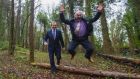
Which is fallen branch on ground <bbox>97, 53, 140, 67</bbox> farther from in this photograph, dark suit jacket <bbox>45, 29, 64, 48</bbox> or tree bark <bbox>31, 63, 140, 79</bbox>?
dark suit jacket <bbox>45, 29, 64, 48</bbox>

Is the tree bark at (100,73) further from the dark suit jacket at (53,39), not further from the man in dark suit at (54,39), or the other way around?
the dark suit jacket at (53,39)

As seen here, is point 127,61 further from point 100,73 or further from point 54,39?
point 54,39

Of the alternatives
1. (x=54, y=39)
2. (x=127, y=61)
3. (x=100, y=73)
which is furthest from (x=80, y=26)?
(x=127, y=61)

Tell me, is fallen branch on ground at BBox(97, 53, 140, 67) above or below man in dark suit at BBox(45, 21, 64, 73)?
below

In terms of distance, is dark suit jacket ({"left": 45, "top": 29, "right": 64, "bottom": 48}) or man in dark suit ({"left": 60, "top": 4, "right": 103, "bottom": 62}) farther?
dark suit jacket ({"left": 45, "top": 29, "right": 64, "bottom": 48})

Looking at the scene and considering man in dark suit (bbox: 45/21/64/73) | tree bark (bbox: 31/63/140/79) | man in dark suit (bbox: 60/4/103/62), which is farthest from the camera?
man in dark suit (bbox: 45/21/64/73)

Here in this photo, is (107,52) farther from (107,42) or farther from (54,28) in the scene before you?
(54,28)

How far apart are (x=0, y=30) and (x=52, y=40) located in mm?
29138

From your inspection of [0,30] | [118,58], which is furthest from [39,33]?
[118,58]

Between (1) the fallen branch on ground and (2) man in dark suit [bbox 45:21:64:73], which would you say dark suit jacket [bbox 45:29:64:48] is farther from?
(1) the fallen branch on ground

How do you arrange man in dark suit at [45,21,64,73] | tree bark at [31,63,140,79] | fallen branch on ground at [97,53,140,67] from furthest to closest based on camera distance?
fallen branch on ground at [97,53,140,67]
man in dark suit at [45,21,64,73]
tree bark at [31,63,140,79]

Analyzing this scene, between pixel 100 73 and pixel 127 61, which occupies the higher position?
pixel 100 73

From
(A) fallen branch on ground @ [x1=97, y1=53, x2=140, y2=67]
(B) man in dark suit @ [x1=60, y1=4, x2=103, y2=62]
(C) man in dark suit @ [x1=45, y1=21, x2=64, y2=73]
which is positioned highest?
(B) man in dark suit @ [x1=60, y1=4, x2=103, y2=62]

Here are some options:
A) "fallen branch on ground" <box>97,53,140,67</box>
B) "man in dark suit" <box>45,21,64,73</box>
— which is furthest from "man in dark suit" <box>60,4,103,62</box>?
"fallen branch on ground" <box>97,53,140,67</box>
